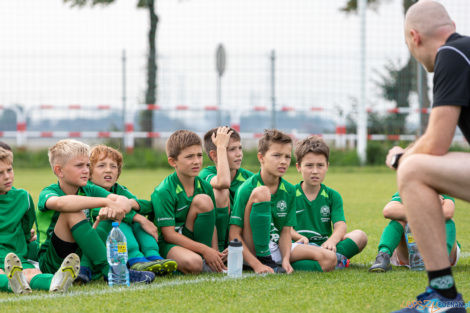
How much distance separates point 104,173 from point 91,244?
0.72 m

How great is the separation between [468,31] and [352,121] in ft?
9.94

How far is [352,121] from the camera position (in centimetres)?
1438

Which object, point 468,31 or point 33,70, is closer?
point 468,31

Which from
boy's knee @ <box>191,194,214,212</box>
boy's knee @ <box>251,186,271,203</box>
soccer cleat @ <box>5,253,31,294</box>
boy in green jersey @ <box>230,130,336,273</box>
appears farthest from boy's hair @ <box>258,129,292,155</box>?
soccer cleat @ <box>5,253,31,294</box>

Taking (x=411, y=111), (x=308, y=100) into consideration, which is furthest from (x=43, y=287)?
(x=411, y=111)

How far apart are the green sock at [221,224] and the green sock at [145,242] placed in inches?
17.8

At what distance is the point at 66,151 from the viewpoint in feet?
12.9

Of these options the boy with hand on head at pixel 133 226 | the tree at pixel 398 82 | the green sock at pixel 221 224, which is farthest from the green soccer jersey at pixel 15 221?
the tree at pixel 398 82

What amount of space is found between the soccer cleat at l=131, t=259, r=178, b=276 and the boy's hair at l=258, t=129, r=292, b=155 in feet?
3.28

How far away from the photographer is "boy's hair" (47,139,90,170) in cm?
390

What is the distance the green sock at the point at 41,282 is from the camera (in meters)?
3.50

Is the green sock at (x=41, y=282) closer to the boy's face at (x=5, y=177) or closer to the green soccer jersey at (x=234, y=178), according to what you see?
the boy's face at (x=5, y=177)

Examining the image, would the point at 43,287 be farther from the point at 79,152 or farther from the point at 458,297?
the point at 458,297

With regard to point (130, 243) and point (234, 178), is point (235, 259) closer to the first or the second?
point (130, 243)
